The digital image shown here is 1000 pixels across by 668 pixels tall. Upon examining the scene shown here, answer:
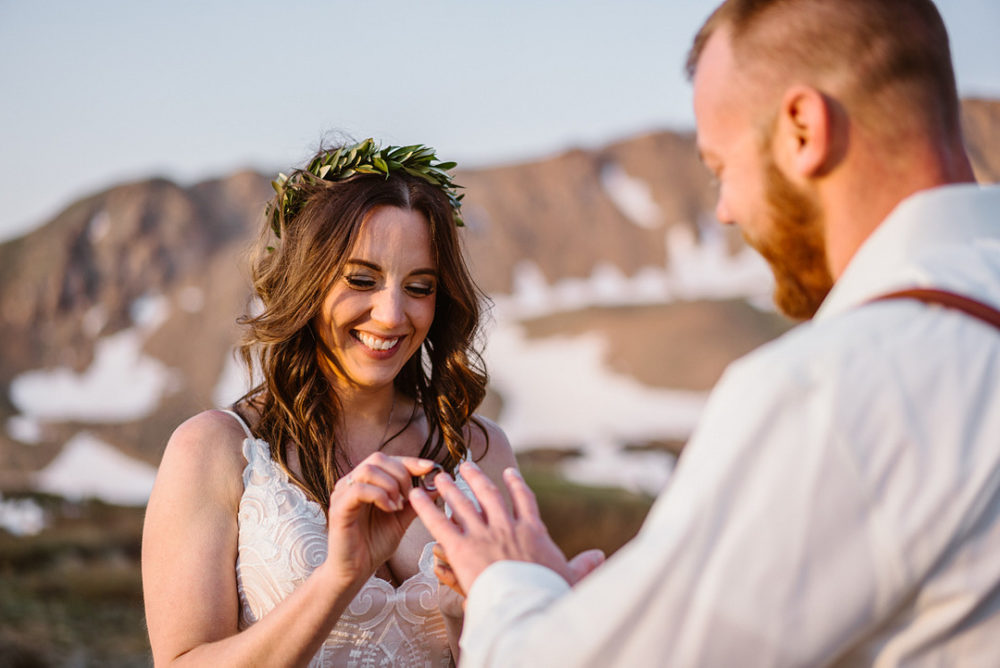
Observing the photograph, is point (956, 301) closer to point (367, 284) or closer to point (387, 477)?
point (387, 477)

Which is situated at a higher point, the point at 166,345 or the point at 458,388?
the point at 458,388

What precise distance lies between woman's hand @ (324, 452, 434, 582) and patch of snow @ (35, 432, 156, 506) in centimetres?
951

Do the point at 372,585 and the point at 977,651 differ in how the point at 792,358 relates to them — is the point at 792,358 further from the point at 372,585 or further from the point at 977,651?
the point at 372,585

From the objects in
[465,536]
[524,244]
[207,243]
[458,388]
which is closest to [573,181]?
[524,244]

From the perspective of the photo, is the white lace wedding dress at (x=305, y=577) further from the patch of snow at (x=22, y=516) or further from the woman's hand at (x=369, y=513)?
the patch of snow at (x=22, y=516)

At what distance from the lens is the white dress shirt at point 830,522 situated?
36.5 inches

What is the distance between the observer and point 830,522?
3.03 feet

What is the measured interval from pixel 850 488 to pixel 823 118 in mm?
574

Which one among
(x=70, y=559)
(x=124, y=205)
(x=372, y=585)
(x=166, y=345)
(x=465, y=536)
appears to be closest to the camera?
(x=465, y=536)

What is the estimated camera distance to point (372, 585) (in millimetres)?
2582

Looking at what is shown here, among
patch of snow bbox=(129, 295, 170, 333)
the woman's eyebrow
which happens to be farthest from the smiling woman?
patch of snow bbox=(129, 295, 170, 333)

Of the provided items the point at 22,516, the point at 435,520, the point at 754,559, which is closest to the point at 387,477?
the point at 435,520

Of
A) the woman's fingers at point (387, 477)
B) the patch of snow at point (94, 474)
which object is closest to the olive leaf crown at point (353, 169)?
the woman's fingers at point (387, 477)

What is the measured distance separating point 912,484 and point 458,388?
92.8 inches
